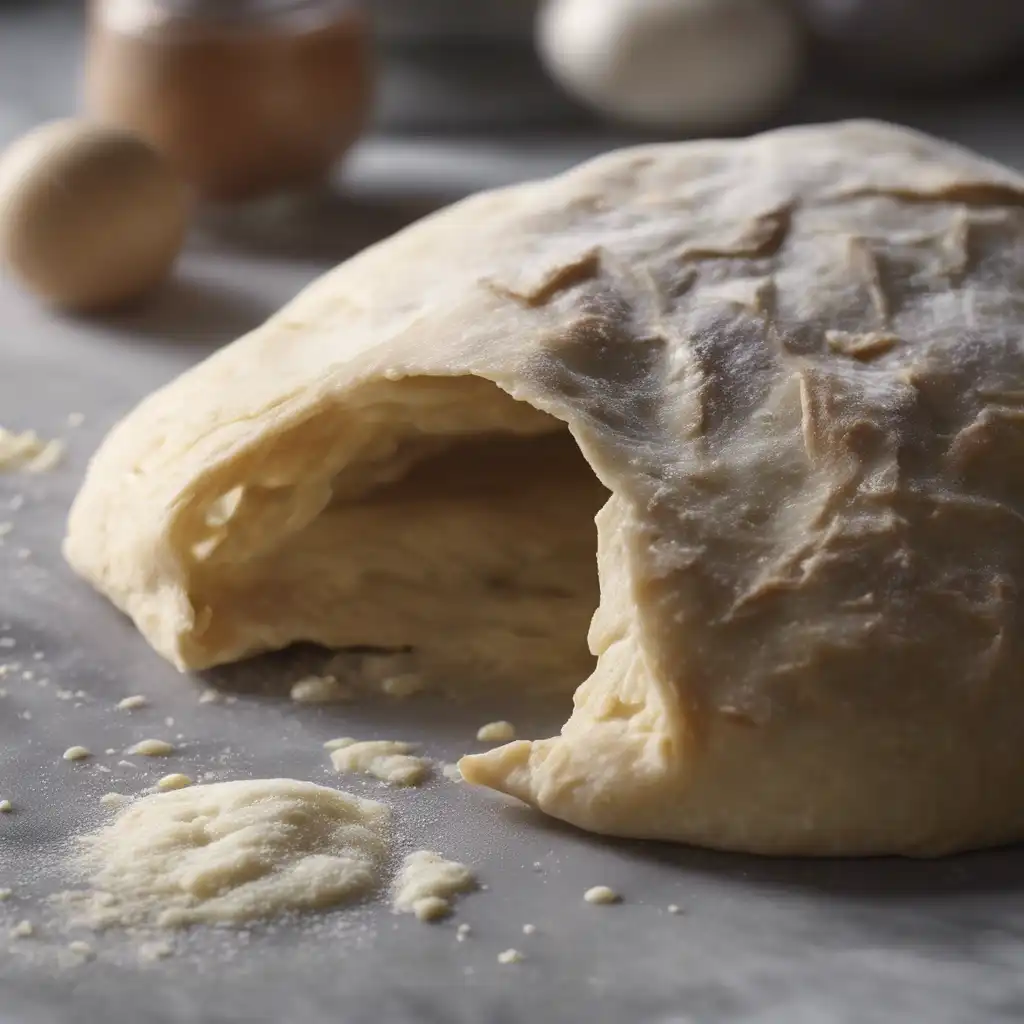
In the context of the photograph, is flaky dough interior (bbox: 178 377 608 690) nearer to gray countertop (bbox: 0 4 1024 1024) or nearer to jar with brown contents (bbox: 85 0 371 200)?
gray countertop (bbox: 0 4 1024 1024)

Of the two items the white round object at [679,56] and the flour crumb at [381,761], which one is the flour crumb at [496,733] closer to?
the flour crumb at [381,761]

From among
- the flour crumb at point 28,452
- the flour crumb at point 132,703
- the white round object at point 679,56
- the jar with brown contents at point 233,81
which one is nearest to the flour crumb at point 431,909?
the flour crumb at point 132,703

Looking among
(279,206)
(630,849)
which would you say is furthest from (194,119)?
(630,849)

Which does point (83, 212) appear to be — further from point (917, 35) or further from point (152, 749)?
Result: point (917, 35)

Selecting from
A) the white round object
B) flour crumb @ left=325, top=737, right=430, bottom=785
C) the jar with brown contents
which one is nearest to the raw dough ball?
the white round object

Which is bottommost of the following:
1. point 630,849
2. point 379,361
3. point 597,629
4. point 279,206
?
point 630,849

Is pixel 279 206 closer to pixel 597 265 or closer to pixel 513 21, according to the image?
pixel 513 21

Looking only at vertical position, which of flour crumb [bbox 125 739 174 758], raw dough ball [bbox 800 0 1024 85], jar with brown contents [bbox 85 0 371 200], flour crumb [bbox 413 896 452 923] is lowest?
flour crumb [bbox 413 896 452 923]
